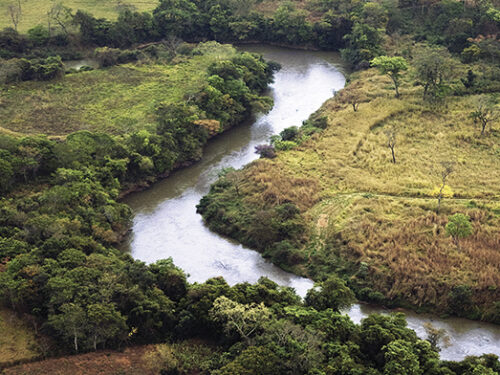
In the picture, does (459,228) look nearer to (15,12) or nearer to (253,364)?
(253,364)

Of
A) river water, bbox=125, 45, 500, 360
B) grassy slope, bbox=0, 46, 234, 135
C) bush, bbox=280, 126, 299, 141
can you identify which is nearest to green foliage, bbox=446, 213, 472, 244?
river water, bbox=125, 45, 500, 360

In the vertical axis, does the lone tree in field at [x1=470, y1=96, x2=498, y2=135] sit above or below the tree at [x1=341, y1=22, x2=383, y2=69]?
below

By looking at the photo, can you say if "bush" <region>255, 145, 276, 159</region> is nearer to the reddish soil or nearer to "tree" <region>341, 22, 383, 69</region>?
"tree" <region>341, 22, 383, 69</region>

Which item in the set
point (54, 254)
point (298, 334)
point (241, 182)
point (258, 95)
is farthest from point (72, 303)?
point (258, 95)

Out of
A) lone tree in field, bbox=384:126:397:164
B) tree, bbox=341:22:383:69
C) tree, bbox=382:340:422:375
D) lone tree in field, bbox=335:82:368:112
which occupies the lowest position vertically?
tree, bbox=382:340:422:375

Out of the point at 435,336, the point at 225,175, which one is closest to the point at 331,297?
the point at 435,336

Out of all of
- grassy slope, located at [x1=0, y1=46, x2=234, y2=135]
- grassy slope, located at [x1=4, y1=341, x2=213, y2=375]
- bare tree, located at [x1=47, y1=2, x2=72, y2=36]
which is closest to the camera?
grassy slope, located at [x1=4, y1=341, x2=213, y2=375]
